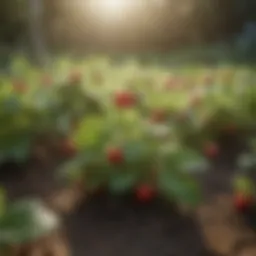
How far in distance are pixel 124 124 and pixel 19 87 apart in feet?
0.90

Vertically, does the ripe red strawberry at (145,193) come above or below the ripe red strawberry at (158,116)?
below

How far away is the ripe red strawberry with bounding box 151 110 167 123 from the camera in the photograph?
1076 millimetres

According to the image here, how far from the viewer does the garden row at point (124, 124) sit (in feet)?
3.09

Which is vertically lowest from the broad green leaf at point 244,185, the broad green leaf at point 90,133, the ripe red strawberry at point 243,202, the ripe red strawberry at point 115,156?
the ripe red strawberry at point 243,202

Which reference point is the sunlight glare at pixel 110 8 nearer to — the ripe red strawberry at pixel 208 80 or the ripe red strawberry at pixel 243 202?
the ripe red strawberry at pixel 208 80

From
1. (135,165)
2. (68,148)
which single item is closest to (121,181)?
(135,165)

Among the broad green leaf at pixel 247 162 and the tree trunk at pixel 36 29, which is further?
the tree trunk at pixel 36 29

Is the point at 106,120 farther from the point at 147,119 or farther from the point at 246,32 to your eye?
the point at 246,32

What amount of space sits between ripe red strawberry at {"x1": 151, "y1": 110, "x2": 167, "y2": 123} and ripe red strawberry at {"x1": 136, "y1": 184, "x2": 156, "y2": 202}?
0.52ft

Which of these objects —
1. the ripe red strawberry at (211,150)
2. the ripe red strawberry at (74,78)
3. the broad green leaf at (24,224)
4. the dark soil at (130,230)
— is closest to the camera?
the broad green leaf at (24,224)

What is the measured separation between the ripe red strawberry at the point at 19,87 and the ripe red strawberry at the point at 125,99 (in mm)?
174

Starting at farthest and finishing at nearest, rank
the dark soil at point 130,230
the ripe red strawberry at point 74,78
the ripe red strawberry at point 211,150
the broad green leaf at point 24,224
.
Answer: the ripe red strawberry at point 74,78 < the ripe red strawberry at point 211,150 < the dark soil at point 130,230 < the broad green leaf at point 24,224

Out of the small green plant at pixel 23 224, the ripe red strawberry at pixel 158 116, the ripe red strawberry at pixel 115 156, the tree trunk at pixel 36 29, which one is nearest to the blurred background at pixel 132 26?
the tree trunk at pixel 36 29

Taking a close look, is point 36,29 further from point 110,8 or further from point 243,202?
point 243,202
